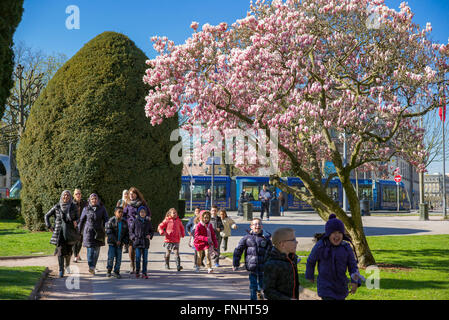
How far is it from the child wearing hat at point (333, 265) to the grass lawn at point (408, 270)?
9.38 ft

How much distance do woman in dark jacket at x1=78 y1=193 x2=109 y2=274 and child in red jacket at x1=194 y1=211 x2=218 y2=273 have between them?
2.04 m

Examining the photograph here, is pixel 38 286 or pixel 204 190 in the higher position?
pixel 204 190

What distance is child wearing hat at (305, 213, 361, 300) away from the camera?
16.7ft

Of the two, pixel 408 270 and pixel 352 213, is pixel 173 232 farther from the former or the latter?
pixel 408 270

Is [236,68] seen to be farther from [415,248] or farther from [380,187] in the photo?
[380,187]

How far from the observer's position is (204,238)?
1051 centimetres

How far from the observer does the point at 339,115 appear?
10.3 m

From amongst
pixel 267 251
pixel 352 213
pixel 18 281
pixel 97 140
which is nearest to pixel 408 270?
pixel 352 213

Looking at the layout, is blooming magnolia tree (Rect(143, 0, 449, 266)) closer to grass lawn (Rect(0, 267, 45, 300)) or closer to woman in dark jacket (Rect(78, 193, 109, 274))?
woman in dark jacket (Rect(78, 193, 109, 274))

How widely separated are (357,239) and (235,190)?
28.3 meters

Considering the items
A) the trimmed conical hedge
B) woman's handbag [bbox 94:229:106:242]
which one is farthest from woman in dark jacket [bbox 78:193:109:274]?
the trimmed conical hedge

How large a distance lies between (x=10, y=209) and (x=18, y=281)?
20.4m

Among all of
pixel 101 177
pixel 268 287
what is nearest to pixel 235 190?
pixel 101 177

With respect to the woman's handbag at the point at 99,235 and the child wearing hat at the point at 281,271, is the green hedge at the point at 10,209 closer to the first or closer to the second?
the woman's handbag at the point at 99,235
